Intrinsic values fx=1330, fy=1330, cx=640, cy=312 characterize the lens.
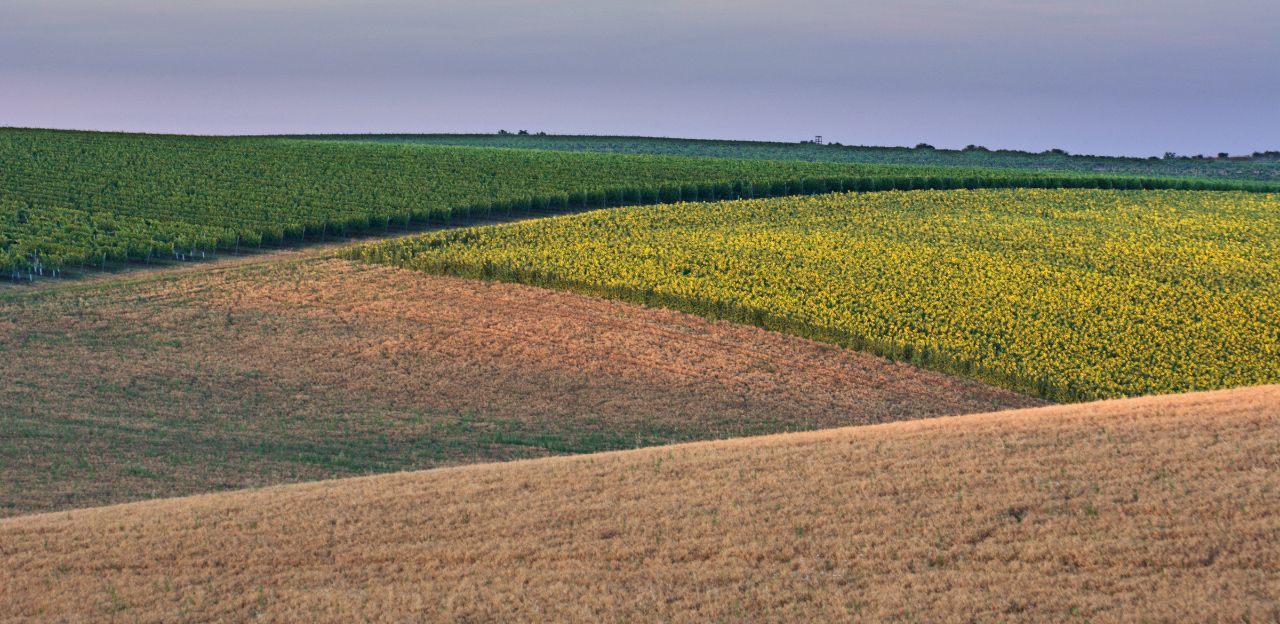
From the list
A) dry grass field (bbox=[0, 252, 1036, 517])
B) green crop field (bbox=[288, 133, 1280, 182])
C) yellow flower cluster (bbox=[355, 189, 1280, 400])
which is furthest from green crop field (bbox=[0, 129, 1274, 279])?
green crop field (bbox=[288, 133, 1280, 182])

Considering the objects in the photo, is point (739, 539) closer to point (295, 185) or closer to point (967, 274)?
point (967, 274)

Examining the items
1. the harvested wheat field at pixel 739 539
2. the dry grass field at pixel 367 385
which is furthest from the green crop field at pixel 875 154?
the harvested wheat field at pixel 739 539

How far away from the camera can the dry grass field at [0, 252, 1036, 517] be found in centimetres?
2712

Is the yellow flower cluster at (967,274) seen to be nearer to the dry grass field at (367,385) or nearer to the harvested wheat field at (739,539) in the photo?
the dry grass field at (367,385)

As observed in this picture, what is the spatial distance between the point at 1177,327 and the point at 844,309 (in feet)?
30.4

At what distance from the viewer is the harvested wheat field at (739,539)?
48.7ft

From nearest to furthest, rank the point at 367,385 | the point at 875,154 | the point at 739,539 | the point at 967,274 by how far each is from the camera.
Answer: the point at 739,539, the point at 367,385, the point at 967,274, the point at 875,154

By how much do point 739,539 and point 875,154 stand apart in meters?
99.9

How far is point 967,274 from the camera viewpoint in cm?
4472

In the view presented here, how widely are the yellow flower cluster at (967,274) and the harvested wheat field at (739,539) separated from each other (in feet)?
41.5

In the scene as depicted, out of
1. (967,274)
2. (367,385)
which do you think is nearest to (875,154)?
(967,274)

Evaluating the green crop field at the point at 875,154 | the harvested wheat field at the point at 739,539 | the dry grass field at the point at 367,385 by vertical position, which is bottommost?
the dry grass field at the point at 367,385

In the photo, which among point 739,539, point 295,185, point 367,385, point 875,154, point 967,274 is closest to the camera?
point 739,539

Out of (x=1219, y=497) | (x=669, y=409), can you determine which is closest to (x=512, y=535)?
(x=1219, y=497)
